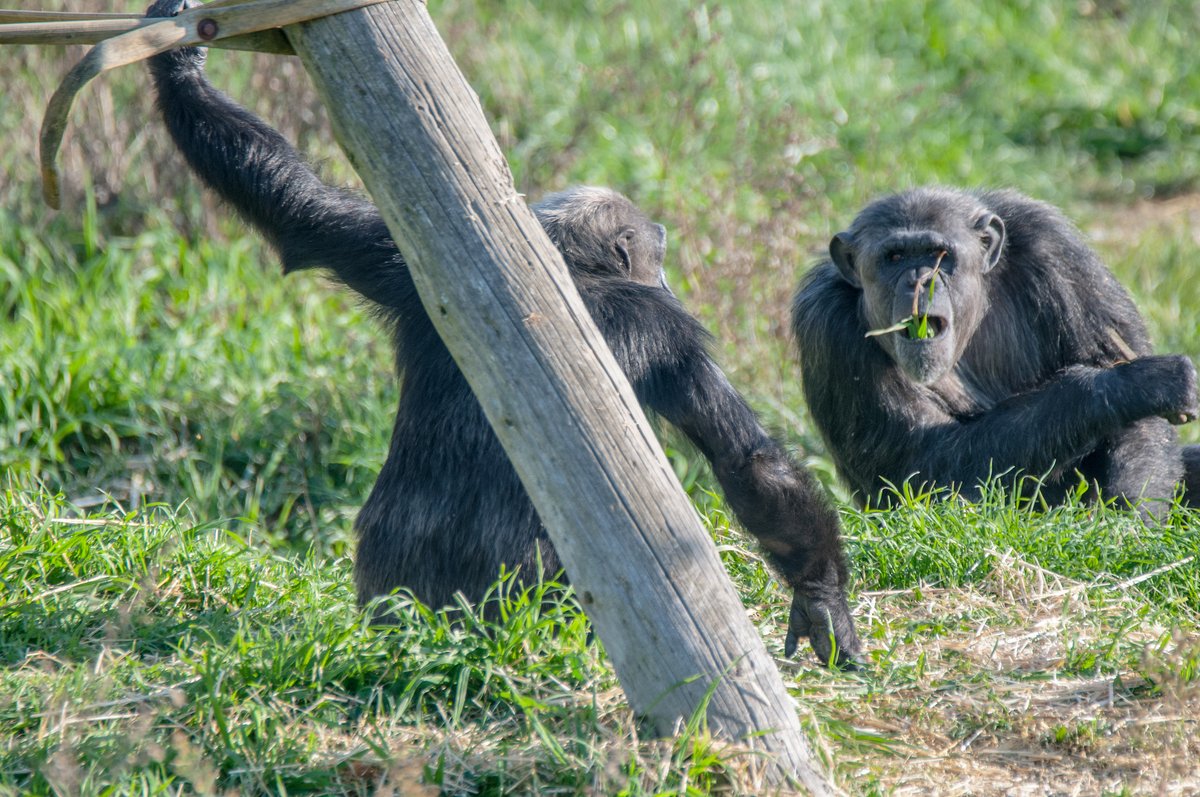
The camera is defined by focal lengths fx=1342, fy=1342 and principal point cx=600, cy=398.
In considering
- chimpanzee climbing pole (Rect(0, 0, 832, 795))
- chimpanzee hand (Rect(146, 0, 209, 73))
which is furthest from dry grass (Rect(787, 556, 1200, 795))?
chimpanzee hand (Rect(146, 0, 209, 73))

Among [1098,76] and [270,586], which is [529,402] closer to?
[270,586]

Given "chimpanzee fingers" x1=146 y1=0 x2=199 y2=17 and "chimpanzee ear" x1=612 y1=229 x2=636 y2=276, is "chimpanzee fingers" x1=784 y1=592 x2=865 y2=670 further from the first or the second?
"chimpanzee fingers" x1=146 y1=0 x2=199 y2=17

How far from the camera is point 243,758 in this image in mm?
3160

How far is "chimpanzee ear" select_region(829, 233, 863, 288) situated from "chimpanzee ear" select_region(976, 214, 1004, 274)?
537 mm

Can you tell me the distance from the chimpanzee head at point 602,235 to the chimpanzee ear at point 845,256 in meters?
1.06

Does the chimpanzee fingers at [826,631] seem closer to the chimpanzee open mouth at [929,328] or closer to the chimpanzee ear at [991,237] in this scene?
the chimpanzee open mouth at [929,328]

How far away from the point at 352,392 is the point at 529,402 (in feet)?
15.0

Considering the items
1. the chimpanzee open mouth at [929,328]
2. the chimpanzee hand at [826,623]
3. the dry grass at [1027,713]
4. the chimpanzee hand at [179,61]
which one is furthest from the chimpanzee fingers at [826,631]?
the chimpanzee hand at [179,61]

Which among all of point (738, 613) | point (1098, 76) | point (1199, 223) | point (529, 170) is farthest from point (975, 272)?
point (1098, 76)

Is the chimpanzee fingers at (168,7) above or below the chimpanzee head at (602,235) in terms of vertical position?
above

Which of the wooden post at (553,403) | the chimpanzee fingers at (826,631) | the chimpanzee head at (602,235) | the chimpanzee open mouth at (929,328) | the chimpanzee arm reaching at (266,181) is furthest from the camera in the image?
the chimpanzee open mouth at (929,328)

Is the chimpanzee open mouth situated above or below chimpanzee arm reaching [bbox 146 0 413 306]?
below

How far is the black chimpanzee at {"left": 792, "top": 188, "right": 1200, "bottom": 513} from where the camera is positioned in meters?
5.44

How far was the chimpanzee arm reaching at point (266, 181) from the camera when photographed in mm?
4660
